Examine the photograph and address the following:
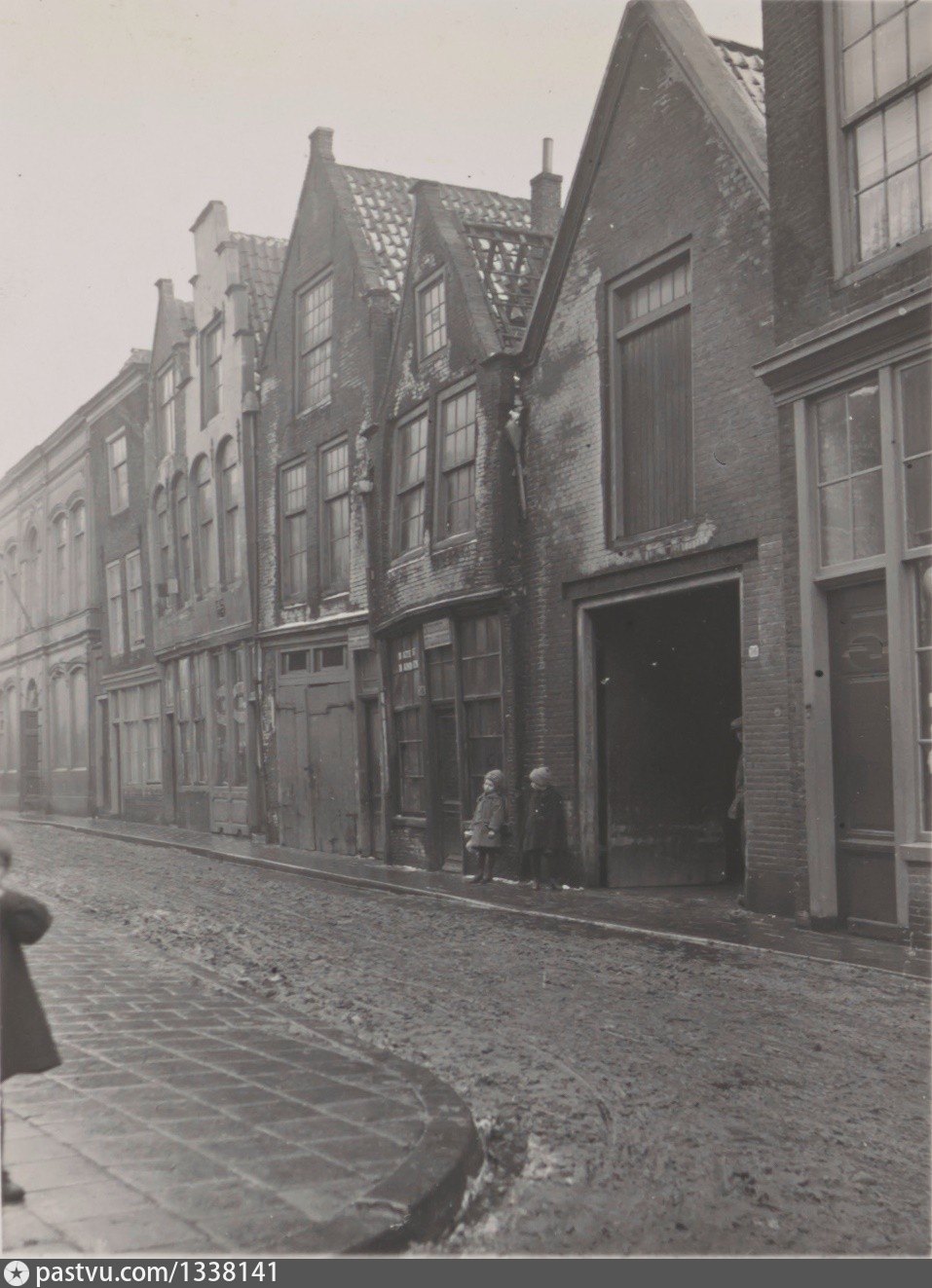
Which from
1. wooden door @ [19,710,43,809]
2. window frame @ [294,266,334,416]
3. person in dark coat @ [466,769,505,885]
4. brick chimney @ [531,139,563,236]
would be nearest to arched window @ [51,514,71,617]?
wooden door @ [19,710,43,809]

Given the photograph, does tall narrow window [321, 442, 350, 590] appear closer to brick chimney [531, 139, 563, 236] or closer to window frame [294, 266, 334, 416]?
window frame [294, 266, 334, 416]

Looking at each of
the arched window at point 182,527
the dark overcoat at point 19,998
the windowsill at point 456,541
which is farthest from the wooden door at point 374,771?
the dark overcoat at point 19,998

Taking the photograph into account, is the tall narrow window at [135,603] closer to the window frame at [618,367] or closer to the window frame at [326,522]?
the window frame at [326,522]

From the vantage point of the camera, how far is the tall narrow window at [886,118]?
986 centimetres

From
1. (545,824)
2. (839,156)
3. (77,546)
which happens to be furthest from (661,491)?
(77,546)

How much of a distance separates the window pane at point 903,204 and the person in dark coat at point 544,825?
22.5 ft

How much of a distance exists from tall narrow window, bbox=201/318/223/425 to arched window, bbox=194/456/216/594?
0.99 metres

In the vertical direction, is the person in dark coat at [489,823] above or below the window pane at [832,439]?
below

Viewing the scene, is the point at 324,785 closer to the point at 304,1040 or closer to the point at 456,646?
the point at 456,646

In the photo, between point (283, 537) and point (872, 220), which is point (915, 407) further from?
point (283, 537)

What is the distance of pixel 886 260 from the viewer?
10141 mm

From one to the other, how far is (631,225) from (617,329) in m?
1.05

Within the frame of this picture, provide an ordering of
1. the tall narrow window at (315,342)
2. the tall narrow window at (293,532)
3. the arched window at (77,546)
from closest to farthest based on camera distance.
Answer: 1. the arched window at (77,546)
2. the tall narrow window at (315,342)
3. the tall narrow window at (293,532)
